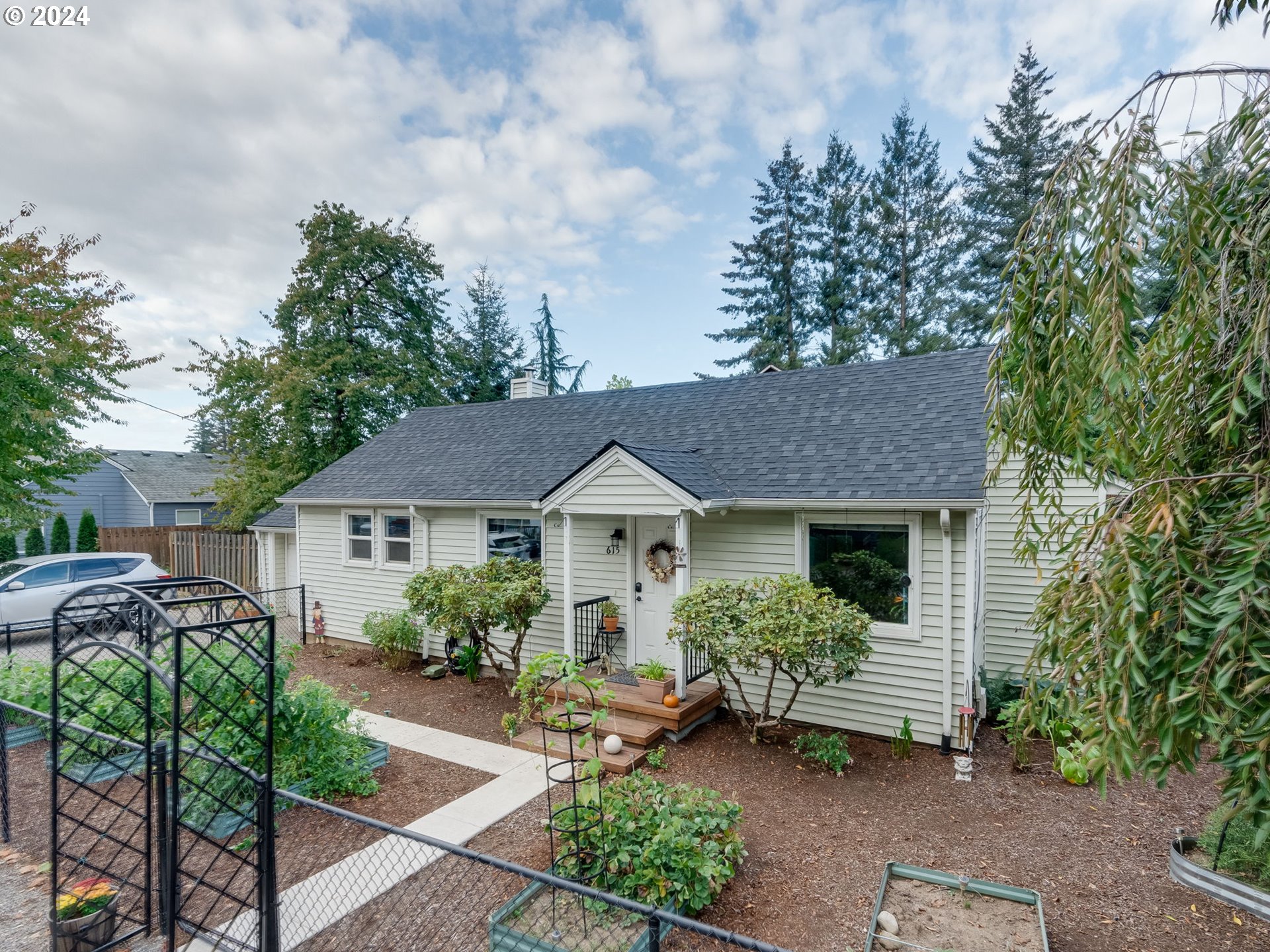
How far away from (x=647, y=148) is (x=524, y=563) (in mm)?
10520

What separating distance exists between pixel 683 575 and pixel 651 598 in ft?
4.37

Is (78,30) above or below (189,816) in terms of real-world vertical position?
above

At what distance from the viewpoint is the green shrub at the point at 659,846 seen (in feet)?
12.8

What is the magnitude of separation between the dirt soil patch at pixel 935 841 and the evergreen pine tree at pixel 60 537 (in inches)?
990

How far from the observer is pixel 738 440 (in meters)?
9.01

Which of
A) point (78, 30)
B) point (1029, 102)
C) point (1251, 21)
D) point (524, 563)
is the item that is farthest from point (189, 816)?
point (1029, 102)

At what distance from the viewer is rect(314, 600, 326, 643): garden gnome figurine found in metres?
12.0

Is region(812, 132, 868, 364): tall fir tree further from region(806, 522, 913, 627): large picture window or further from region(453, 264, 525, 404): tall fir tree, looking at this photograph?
region(806, 522, 913, 627): large picture window

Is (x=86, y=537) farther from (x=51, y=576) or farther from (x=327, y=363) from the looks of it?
(x=327, y=363)

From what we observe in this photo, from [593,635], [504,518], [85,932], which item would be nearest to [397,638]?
[504,518]

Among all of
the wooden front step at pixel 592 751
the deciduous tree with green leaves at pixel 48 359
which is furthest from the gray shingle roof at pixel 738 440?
the deciduous tree with green leaves at pixel 48 359

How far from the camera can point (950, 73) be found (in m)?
8.81

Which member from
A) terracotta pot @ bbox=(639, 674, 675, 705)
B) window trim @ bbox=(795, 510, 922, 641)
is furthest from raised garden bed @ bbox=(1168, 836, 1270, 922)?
terracotta pot @ bbox=(639, 674, 675, 705)

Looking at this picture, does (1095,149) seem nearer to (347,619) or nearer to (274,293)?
(347,619)
